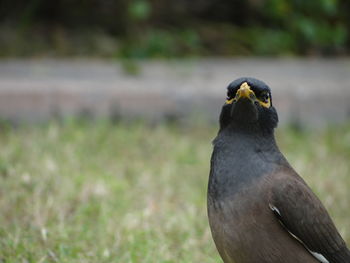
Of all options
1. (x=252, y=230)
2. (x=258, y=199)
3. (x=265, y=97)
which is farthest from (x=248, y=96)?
(x=252, y=230)

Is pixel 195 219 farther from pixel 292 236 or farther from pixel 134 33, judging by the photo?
pixel 134 33

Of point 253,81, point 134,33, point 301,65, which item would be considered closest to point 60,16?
point 134,33

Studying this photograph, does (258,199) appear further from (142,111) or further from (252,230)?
(142,111)

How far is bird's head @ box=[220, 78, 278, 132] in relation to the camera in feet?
10.7

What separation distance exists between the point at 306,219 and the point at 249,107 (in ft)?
1.79

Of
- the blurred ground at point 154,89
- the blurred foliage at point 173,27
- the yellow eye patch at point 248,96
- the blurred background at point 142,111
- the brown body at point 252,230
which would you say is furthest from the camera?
the blurred foliage at point 173,27

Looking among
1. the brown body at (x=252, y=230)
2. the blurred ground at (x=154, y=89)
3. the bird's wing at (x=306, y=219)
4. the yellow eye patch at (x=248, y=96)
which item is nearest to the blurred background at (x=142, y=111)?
the blurred ground at (x=154, y=89)

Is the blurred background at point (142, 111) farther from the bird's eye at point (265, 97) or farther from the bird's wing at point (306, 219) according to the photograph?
the bird's eye at point (265, 97)

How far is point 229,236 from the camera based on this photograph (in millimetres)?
3156

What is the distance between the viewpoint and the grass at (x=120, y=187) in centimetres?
389

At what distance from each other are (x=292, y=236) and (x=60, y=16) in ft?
18.6

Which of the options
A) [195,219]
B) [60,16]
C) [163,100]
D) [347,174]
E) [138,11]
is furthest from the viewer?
[60,16]

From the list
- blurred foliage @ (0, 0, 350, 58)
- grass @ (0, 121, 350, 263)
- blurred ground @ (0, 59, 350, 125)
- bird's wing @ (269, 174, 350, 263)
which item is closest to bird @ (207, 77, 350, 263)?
bird's wing @ (269, 174, 350, 263)

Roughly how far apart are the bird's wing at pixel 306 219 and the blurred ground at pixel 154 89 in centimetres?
336
